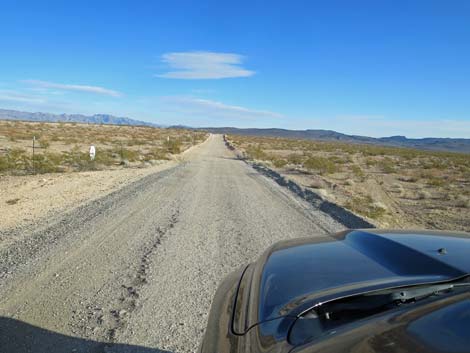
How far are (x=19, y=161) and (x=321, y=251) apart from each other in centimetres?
2090

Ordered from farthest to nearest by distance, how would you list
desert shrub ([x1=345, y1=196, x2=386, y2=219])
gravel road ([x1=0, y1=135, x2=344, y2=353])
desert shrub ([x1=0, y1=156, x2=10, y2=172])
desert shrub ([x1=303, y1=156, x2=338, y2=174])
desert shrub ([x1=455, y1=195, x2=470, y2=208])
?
desert shrub ([x1=303, y1=156, x2=338, y2=174]), desert shrub ([x1=0, y1=156, x2=10, y2=172]), desert shrub ([x1=455, y1=195, x2=470, y2=208]), desert shrub ([x1=345, y1=196, x2=386, y2=219]), gravel road ([x1=0, y1=135, x2=344, y2=353])

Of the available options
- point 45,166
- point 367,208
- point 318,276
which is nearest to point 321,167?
point 367,208

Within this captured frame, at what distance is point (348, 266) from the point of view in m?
2.34

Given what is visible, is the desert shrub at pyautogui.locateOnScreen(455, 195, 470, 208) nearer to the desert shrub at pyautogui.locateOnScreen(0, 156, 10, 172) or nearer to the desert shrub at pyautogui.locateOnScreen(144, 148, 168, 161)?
the desert shrub at pyautogui.locateOnScreen(144, 148, 168, 161)

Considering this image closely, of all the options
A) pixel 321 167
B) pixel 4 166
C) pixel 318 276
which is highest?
pixel 318 276

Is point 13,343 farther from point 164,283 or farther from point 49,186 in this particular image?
point 49,186

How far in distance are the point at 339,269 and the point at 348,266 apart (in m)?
0.07

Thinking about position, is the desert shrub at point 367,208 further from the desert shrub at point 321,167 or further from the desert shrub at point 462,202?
the desert shrub at point 321,167

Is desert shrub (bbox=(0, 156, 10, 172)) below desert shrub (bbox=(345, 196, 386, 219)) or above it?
below

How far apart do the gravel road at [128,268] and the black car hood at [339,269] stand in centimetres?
177

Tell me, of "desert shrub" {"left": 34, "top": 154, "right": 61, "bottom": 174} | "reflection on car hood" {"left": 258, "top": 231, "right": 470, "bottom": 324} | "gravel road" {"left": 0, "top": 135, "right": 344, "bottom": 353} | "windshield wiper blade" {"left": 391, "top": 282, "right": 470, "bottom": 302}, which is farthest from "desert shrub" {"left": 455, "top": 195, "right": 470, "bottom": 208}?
"desert shrub" {"left": 34, "top": 154, "right": 61, "bottom": 174}

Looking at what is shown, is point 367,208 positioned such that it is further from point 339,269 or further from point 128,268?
point 339,269

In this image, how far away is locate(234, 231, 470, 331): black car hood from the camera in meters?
2.01

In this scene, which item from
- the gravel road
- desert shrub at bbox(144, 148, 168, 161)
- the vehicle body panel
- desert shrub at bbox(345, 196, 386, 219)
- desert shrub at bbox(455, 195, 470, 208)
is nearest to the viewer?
the vehicle body panel
